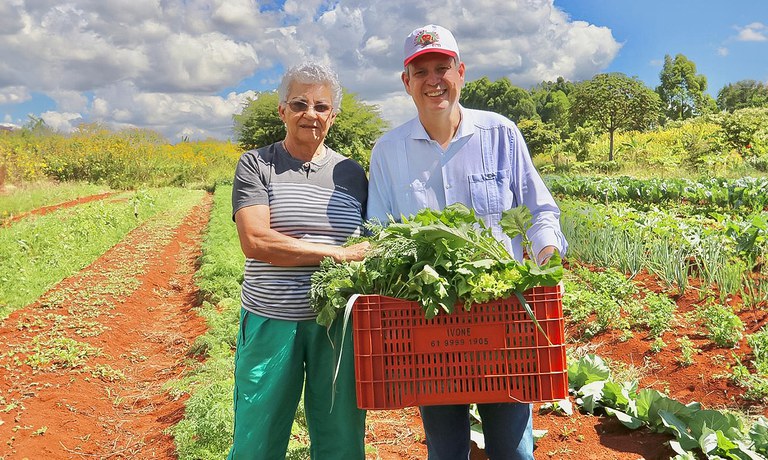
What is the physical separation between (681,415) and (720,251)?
3.34 meters

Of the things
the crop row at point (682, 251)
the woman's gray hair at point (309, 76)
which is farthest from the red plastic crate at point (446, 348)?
the crop row at point (682, 251)

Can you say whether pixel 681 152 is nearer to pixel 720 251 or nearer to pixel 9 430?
pixel 720 251

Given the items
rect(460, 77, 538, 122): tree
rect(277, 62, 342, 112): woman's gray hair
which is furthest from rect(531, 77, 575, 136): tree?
rect(277, 62, 342, 112): woman's gray hair

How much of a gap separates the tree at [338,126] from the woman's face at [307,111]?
1906cm

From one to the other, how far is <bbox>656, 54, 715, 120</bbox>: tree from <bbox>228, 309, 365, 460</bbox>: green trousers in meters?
52.5

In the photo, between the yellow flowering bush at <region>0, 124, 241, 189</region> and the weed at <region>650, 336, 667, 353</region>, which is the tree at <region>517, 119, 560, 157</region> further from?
the weed at <region>650, 336, 667, 353</region>

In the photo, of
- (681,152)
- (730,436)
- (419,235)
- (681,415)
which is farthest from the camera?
(681,152)

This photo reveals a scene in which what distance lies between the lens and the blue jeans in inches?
84.4

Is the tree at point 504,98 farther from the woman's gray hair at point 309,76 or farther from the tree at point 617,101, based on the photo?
the woman's gray hair at point 309,76

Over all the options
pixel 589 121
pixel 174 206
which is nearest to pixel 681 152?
pixel 589 121

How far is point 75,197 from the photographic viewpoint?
56.9 ft

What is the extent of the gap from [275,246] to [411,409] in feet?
7.69

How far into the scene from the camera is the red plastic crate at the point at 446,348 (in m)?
1.87

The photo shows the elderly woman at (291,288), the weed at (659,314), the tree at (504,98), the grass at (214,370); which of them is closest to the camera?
the elderly woman at (291,288)
